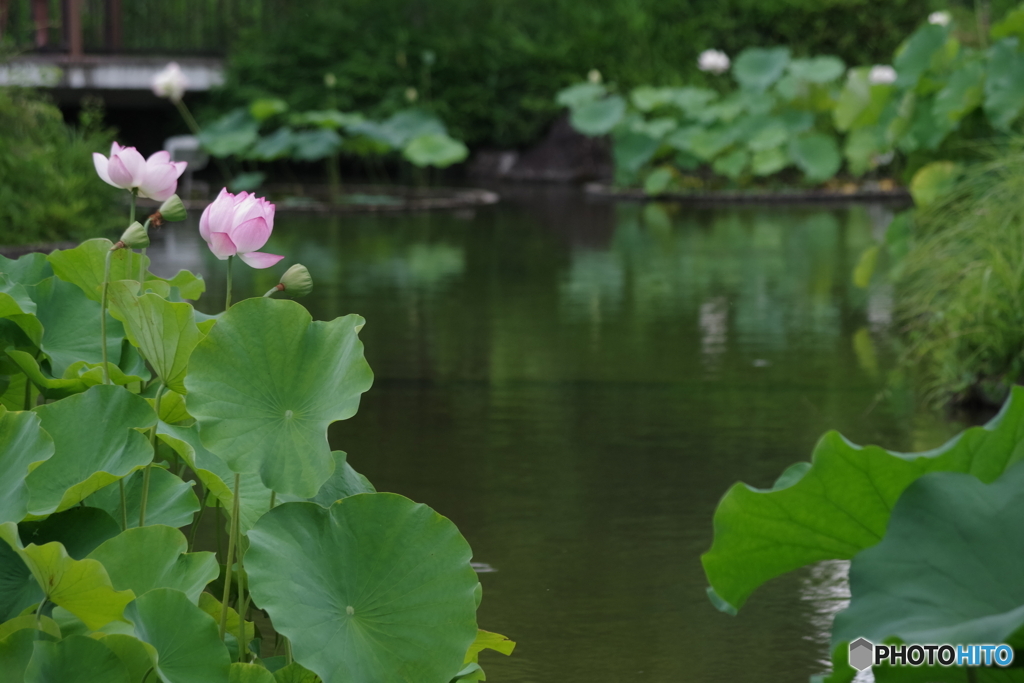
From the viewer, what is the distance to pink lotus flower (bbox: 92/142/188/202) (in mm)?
1829

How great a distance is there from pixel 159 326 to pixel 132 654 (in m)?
0.45

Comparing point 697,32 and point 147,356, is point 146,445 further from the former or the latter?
point 697,32

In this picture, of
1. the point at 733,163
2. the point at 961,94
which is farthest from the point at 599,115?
the point at 961,94

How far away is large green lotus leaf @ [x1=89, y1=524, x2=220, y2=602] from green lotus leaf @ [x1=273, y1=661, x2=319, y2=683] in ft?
0.53

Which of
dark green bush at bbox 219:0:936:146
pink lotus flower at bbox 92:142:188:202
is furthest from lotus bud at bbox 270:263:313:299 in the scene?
dark green bush at bbox 219:0:936:146

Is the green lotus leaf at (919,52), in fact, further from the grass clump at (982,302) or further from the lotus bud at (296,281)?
the lotus bud at (296,281)

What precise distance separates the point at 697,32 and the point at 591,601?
14072 mm

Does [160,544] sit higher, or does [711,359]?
[160,544]

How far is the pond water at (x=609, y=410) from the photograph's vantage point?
2535mm

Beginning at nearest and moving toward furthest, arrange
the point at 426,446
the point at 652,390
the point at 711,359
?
the point at 426,446, the point at 652,390, the point at 711,359

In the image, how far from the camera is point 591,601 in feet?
8.66

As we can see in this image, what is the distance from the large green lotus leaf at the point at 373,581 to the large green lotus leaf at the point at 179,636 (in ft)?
0.26

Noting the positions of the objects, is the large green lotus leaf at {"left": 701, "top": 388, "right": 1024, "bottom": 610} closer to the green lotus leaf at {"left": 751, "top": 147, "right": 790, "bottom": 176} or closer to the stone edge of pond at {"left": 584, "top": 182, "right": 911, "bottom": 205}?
the stone edge of pond at {"left": 584, "top": 182, "right": 911, "bottom": 205}

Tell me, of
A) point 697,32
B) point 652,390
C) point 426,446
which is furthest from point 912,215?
point 697,32
